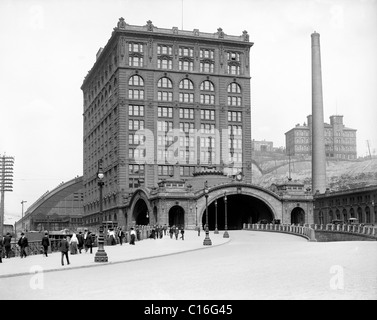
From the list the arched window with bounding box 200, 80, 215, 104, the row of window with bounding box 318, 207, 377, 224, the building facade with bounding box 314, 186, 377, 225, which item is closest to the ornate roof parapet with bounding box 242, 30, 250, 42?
the arched window with bounding box 200, 80, 215, 104

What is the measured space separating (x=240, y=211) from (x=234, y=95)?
26.5 metres

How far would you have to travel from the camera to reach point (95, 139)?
142500 mm

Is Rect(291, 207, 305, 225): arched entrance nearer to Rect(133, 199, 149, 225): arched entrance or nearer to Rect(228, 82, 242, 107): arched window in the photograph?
Rect(133, 199, 149, 225): arched entrance

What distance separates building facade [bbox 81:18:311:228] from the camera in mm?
114625

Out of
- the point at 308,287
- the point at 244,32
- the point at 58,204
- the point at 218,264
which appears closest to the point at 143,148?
the point at 244,32

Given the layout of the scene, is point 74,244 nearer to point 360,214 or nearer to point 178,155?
point 360,214

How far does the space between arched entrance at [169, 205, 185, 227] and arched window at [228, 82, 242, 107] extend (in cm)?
3353

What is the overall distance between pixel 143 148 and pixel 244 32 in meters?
33.4

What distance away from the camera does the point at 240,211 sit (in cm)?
10919

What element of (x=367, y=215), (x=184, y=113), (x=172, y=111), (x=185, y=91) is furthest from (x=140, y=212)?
(x=367, y=215)

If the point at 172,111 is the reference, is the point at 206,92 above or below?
above

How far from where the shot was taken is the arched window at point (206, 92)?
121m
